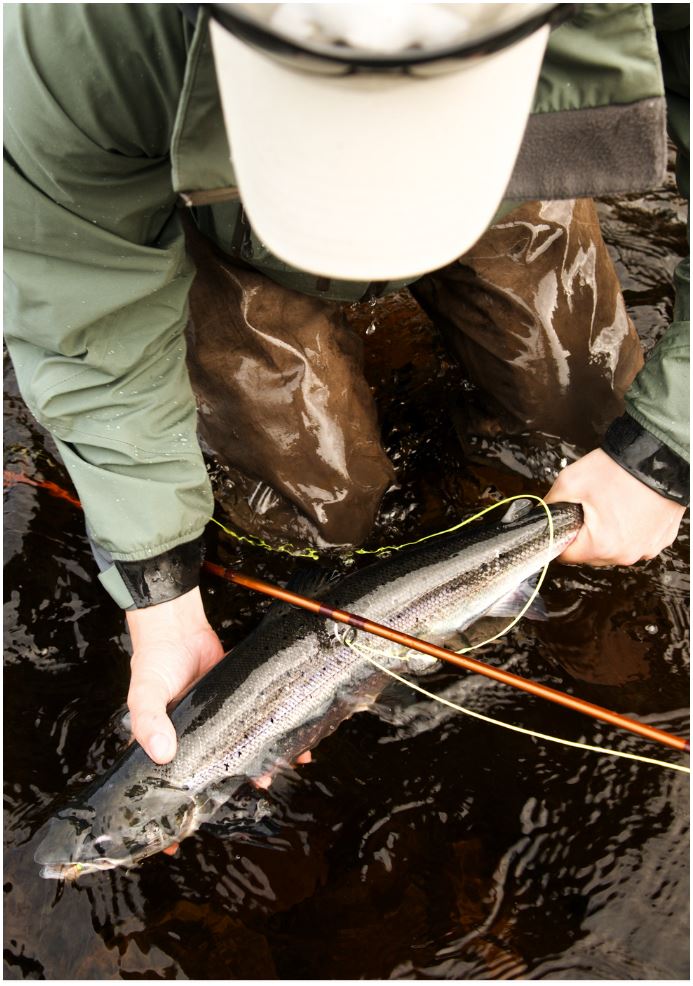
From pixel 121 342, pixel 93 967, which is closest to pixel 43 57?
pixel 121 342

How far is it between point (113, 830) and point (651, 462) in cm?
176

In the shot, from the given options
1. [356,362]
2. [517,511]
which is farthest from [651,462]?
[356,362]

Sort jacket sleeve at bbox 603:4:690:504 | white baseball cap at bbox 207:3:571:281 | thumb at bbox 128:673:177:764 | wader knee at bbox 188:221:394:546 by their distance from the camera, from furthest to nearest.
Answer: wader knee at bbox 188:221:394:546, jacket sleeve at bbox 603:4:690:504, thumb at bbox 128:673:177:764, white baseball cap at bbox 207:3:571:281

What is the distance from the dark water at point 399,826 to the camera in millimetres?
2410

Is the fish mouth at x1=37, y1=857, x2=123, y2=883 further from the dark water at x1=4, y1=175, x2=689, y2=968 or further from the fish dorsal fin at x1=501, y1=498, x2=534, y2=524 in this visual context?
the fish dorsal fin at x1=501, y1=498, x2=534, y2=524

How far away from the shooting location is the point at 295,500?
311 centimetres

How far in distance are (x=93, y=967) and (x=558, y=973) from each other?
1.27 meters

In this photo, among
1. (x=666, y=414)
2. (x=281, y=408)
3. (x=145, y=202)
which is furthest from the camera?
(x=281, y=408)

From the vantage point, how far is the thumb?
89.2 inches

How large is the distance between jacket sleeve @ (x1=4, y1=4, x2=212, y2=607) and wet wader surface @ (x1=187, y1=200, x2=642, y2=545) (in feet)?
1.40

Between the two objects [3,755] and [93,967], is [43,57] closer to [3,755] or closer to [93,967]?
[3,755]

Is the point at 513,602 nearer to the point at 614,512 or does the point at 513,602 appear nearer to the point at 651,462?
the point at 614,512

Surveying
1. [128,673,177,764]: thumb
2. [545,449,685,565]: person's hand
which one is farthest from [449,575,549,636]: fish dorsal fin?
[128,673,177,764]: thumb

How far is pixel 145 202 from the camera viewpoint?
6.78 ft
